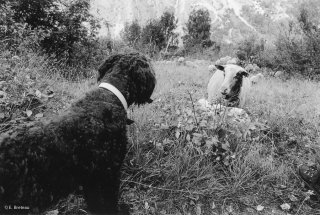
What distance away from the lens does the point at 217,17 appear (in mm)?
66750

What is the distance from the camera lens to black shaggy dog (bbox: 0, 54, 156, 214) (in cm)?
146

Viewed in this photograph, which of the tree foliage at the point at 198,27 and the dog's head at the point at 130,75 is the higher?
the tree foliage at the point at 198,27

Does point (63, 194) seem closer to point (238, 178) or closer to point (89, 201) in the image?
point (89, 201)

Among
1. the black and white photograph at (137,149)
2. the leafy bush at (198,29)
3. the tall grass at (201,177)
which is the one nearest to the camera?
the black and white photograph at (137,149)

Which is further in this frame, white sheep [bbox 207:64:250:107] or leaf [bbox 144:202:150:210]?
white sheep [bbox 207:64:250:107]

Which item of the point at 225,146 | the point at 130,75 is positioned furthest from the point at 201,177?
the point at 130,75

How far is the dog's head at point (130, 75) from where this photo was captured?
2.11 m

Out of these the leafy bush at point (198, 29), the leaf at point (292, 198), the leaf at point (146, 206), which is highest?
the leafy bush at point (198, 29)

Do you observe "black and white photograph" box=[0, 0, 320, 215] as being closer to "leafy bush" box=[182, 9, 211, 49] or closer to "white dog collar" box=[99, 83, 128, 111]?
"white dog collar" box=[99, 83, 128, 111]

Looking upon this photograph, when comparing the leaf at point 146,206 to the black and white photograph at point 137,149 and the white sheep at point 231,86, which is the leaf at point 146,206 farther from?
the white sheep at point 231,86

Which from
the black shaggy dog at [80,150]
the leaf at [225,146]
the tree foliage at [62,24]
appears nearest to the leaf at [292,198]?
the leaf at [225,146]

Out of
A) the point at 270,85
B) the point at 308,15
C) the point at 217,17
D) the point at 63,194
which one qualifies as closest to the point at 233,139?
the point at 63,194

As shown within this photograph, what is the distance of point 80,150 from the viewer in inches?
68.2

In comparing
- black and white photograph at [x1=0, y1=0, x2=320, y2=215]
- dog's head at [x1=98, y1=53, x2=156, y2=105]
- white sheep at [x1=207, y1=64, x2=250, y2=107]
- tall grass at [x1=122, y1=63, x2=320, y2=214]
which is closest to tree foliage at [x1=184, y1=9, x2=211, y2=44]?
white sheep at [x1=207, y1=64, x2=250, y2=107]
